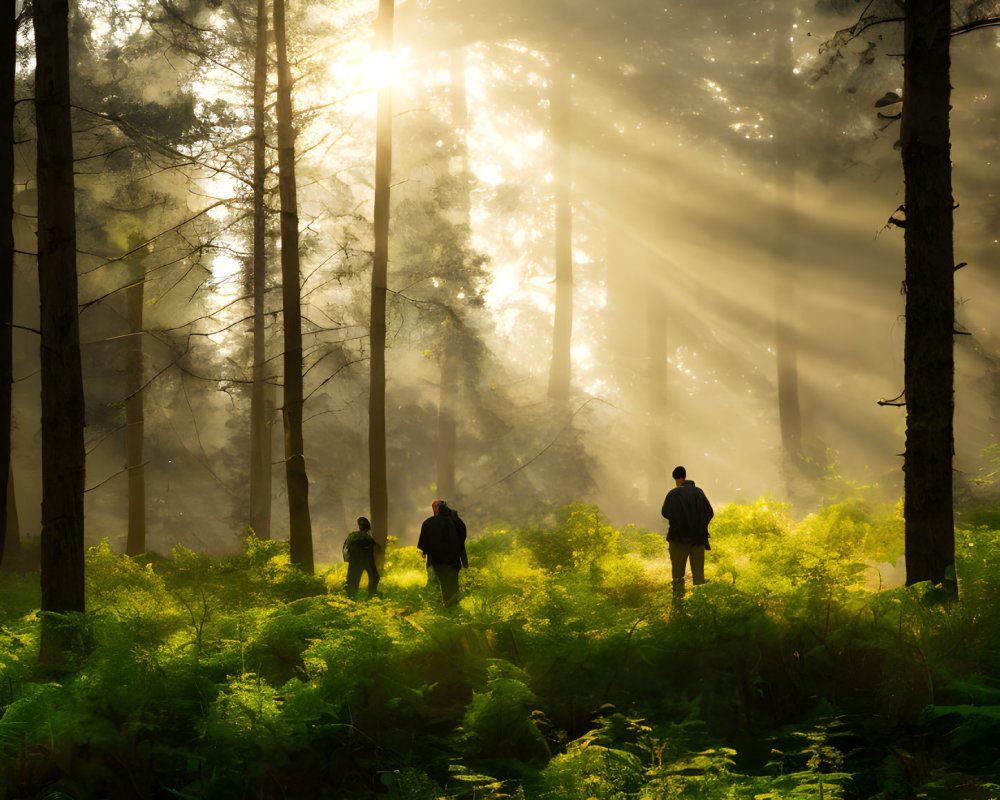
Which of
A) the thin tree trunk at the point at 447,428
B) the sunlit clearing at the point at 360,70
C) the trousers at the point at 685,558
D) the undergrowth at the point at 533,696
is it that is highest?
the sunlit clearing at the point at 360,70

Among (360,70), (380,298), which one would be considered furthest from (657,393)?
(360,70)

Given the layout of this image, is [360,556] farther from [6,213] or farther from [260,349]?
[260,349]

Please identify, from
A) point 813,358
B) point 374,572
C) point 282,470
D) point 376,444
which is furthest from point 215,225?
point 813,358

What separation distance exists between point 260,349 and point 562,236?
19442 mm

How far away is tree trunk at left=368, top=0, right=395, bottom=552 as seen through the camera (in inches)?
583

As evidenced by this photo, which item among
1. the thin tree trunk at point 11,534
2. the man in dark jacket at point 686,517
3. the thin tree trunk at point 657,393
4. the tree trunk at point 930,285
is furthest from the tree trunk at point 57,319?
the thin tree trunk at point 657,393

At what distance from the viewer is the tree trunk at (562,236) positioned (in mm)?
34094

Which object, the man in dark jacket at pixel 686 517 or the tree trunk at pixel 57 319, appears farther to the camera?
the man in dark jacket at pixel 686 517

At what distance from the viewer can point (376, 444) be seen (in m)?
14.9

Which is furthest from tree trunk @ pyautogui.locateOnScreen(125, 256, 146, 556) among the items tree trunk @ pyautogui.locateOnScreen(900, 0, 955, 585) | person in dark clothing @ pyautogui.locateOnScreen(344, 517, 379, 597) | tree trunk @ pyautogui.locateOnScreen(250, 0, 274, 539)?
tree trunk @ pyautogui.locateOnScreen(900, 0, 955, 585)

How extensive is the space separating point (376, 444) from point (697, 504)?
23.0 ft

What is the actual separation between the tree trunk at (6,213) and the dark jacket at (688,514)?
8.71m

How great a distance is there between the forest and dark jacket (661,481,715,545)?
0.21m

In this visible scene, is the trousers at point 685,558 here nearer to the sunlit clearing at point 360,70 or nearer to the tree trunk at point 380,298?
the tree trunk at point 380,298
